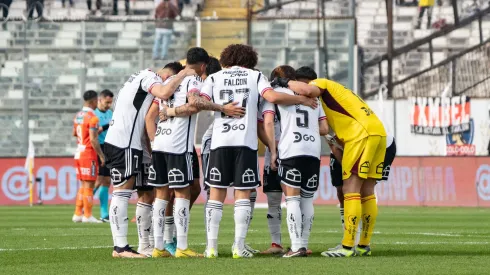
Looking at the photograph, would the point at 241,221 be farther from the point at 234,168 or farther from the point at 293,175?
the point at 293,175

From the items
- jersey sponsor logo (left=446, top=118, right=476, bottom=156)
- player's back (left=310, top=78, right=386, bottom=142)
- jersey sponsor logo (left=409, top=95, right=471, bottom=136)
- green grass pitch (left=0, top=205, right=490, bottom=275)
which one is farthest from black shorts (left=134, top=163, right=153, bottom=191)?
jersey sponsor logo (left=446, top=118, right=476, bottom=156)

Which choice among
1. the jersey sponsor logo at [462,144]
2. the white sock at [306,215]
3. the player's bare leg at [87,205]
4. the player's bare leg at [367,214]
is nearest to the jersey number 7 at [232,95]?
the white sock at [306,215]

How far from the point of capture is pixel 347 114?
13023 millimetres

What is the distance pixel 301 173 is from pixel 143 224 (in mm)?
1896

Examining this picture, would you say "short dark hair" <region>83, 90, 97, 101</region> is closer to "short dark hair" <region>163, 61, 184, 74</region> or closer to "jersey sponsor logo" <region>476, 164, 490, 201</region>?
"short dark hair" <region>163, 61, 184, 74</region>

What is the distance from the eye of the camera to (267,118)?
12633 mm

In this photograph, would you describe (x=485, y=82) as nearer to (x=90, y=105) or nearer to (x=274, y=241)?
(x=90, y=105)

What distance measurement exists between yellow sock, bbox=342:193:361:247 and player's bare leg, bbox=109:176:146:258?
7.29ft

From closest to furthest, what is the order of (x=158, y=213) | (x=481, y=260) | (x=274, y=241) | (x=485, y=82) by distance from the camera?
(x=481, y=260) → (x=158, y=213) → (x=274, y=241) → (x=485, y=82)

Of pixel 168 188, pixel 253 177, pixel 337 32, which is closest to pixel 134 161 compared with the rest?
pixel 168 188

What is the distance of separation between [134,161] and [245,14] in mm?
21981

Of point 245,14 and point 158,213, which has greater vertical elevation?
point 245,14

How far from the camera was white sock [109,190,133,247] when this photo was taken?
12.7 metres

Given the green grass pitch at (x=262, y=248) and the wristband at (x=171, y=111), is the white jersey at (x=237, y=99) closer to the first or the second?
the wristband at (x=171, y=111)
